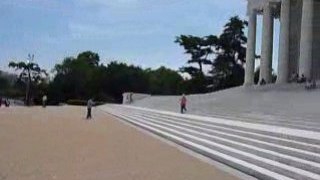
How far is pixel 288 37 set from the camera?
5891 cm

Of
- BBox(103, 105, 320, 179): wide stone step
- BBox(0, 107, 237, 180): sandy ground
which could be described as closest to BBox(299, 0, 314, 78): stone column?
BBox(103, 105, 320, 179): wide stone step

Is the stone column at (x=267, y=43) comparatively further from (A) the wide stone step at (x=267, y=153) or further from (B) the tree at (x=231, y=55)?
(A) the wide stone step at (x=267, y=153)

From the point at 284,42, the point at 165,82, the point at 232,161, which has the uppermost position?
the point at 284,42

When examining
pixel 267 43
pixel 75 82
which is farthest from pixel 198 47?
pixel 267 43

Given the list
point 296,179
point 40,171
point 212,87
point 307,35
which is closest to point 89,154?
point 40,171

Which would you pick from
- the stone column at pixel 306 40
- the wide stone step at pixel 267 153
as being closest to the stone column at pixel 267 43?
the stone column at pixel 306 40

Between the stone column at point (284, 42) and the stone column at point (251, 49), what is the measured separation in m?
5.14

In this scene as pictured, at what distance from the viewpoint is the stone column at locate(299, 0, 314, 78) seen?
52841mm

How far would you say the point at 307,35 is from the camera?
53531 millimetres

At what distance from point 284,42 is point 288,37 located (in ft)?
3.91

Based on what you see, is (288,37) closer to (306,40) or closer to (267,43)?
(267,43)

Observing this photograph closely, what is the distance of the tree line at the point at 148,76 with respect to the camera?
9381 centimetres

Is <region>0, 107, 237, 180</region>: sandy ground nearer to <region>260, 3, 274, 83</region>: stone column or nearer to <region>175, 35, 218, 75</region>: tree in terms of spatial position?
<region>260, 3, 274, 83</region>: stone column

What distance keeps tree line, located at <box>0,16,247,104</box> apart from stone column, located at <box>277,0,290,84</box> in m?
32.7
